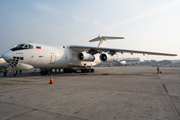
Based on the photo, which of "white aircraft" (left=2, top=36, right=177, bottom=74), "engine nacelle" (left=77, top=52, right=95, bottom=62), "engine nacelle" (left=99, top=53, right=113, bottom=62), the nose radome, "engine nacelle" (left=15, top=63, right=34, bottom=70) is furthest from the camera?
"engine nacelle" (left=99, top=53, right=113, bottom=62)

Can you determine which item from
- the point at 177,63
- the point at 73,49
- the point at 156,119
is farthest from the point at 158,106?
the point at 177,63

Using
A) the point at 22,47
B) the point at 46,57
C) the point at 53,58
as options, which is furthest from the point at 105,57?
the point at 22,47

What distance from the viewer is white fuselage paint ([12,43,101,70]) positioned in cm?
1097

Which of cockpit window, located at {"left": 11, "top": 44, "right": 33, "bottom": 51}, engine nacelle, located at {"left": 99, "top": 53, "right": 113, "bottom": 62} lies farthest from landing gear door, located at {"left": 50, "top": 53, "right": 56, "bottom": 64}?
engine nacelle, located at {"left": 99, "top": 53, "right": 113, "bottom": 62}

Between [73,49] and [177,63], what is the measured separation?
269 ft

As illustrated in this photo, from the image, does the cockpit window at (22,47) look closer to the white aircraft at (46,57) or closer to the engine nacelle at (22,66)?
the white aircraft at (46,57)

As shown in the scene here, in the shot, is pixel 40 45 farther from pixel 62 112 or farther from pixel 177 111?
pixel 177 111

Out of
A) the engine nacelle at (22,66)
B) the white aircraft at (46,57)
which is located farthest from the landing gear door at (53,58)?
the engine nacelle at (22,66)

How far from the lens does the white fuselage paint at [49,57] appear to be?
1097 cm

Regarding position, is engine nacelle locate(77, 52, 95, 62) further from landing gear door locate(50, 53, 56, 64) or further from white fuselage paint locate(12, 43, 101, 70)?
landing gear door locate(50, 53, 56, 64)

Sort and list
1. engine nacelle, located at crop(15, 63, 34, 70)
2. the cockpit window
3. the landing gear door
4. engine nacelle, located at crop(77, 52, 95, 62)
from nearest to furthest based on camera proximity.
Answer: engine nacelle, located at crop(15, 63, 34, 70)
the cockpit window
the landing gear door
engine nacelle, located at crop(77, 52, 95, 62)

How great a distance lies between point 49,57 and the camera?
41.3 ft

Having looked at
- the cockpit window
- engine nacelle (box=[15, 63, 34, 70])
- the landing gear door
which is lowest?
engine nacelle (box=[15, 63, 34, 70])

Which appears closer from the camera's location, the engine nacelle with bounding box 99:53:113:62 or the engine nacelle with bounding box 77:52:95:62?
the engine nacelle with bounding box 77:52:95:62
